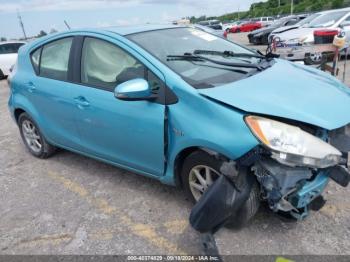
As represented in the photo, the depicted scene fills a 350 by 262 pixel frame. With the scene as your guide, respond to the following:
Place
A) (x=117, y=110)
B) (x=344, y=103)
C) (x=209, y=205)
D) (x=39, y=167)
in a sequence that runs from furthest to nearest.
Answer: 1. (x=39, y=167)
2. (x=117, y=110)
3. (x=344, y=103)
4. (x=209, y=205)

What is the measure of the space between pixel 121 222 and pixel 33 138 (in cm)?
215

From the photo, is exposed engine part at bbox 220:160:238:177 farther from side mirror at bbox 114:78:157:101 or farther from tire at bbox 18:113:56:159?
tire at bbox 18:113:56:159

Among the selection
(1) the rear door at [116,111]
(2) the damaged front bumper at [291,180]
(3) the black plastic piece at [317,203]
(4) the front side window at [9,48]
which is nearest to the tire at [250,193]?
(2) the damaged front bumper at [291,180]

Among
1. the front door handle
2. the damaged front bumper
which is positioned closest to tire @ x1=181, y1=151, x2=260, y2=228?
the damaged front bumper

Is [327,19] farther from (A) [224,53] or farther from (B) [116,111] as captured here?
(B) [116,111]

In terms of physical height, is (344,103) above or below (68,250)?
above

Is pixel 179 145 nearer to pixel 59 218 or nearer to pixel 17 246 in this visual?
pixel 59 218

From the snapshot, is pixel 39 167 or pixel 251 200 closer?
pixel 251 200

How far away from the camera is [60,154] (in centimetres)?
479

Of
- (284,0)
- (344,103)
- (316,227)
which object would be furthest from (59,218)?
(284,0)

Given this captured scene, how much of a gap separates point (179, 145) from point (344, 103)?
1.28m

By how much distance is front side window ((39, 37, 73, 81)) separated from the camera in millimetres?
3764

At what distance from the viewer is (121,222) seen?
3143 mm

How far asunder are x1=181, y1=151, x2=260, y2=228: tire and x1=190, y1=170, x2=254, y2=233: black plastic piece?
4.9 inches
